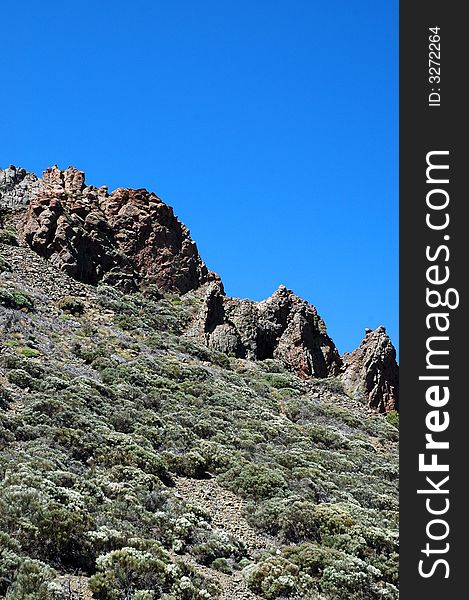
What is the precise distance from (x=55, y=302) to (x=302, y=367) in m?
14.5

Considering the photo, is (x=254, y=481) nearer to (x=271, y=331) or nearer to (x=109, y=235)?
(x=271, y=331)

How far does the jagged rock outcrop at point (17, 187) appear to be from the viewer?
1629 inches

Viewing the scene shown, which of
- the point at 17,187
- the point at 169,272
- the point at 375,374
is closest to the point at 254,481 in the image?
the point at 375,374

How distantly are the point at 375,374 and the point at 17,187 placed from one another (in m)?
27.7

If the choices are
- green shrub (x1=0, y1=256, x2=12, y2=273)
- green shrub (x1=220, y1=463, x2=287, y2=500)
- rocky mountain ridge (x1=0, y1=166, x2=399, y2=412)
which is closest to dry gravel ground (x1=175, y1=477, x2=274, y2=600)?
green shrub (x1=220, y1=463, x2=287, y2=500)

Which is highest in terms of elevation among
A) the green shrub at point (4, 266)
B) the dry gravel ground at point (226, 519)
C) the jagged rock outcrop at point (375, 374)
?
the green shrub at point (4, 266)

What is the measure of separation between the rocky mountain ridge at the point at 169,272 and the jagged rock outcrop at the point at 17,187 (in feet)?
0.44

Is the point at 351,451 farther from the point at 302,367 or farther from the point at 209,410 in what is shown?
the point at 302,367

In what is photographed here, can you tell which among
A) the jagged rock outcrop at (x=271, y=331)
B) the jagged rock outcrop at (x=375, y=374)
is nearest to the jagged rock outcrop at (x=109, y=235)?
the jagged rock outcrop at (x=271, y=331)

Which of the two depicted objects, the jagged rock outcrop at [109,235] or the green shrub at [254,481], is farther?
the jagged rock outcrop at [109,235]

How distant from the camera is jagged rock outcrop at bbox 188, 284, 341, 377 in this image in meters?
34.2

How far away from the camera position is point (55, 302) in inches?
1189

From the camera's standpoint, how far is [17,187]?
43406mm

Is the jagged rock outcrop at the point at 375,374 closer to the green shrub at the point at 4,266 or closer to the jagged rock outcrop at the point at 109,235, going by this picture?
the jagged rock outcrop at the point at 109,235
